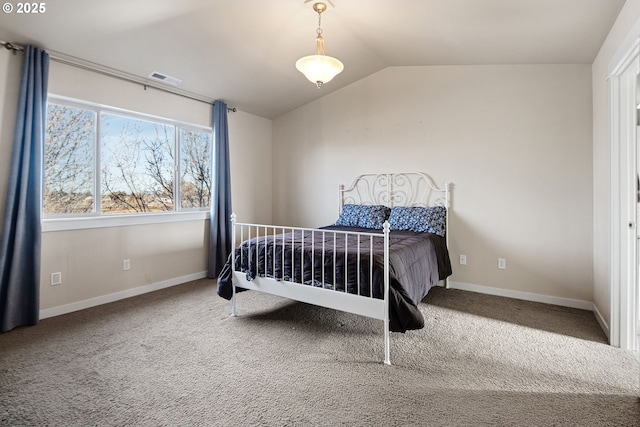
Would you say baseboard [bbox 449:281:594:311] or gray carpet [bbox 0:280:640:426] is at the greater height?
baseboard [bbox 449:281:594:311]

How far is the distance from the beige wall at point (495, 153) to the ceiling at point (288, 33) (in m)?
0.29

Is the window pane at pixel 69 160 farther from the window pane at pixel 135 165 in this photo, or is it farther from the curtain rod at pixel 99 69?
the curtain rod at pixel 99 69

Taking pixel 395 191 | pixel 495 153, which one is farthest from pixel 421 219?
pixel 495 153

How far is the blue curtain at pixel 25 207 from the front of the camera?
2.53 m

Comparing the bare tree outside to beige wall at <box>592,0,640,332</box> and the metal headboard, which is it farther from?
beige wall at <box>592,0,640,332</box>

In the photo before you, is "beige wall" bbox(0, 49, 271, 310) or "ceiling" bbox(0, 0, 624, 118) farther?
"beige wall" bbox(0, 49, 271, 310)

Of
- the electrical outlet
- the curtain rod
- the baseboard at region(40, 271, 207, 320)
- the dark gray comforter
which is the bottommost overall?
the baseboard at region(40, 271, 207, 320)

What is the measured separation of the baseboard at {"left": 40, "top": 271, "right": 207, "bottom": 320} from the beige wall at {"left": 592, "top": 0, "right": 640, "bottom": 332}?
4.15 metres

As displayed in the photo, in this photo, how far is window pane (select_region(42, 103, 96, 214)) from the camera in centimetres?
293

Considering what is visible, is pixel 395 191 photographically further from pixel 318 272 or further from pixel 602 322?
pixel 602 322

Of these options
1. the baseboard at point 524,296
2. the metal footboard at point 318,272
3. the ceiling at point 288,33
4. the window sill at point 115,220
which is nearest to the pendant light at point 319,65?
the ceiling at point 288,33

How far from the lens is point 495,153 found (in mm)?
3465

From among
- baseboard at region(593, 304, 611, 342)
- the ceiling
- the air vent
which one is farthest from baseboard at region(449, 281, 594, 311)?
the air vent

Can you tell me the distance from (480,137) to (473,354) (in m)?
2.36
